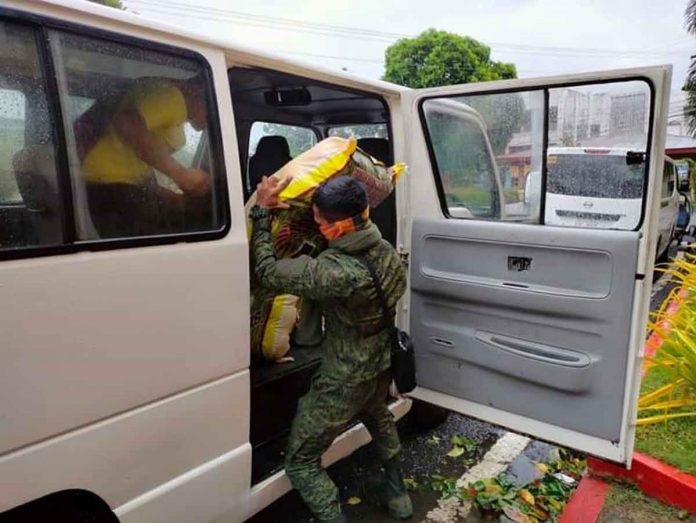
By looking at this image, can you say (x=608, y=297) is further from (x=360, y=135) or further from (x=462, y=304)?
(x=360, y=135)

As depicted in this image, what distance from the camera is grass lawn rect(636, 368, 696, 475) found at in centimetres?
284

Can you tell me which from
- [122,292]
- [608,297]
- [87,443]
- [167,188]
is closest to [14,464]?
[87,443]

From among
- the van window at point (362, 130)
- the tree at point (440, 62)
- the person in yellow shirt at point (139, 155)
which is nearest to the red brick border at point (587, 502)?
the person in yellow shirt at point (139, 155)

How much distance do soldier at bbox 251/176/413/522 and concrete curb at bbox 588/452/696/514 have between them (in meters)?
1.35

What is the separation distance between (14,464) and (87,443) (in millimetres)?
212

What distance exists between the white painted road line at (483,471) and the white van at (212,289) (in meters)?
0.53

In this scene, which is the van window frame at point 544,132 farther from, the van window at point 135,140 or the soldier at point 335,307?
the van window at point 135,140

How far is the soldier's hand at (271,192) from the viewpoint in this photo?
2346 mm

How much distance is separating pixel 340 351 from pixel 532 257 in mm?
1063

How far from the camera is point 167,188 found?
196cm

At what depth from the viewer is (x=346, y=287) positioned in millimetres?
2326

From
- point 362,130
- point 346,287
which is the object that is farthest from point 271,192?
point 362,130

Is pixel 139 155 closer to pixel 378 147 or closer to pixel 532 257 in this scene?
pixel 532 257

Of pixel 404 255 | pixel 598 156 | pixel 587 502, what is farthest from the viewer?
pixel 404 255
